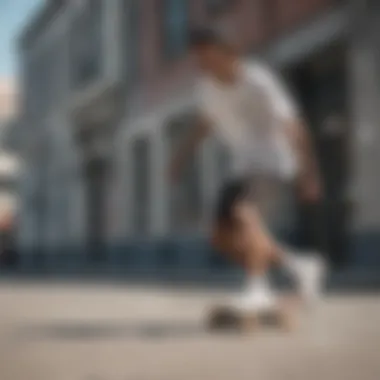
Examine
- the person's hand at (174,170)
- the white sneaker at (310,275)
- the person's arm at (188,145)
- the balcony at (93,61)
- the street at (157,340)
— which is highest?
the balcony at (93,61)

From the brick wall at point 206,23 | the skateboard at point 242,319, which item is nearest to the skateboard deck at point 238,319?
the skateboard at point 242,319

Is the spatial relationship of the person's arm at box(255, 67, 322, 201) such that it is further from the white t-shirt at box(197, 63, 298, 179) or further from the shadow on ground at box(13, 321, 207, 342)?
the shadow on ground at box(13, 321, 207, 342)

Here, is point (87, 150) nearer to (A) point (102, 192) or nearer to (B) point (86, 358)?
(A) point (102, 192)

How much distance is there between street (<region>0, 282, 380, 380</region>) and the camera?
→ 2.81 ft

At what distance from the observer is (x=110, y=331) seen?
108 cm

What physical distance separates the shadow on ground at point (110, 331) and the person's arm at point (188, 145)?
201 mm

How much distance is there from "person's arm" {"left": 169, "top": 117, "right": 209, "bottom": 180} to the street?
0.54 feet

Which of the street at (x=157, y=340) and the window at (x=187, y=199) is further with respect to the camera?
the window at (x=187, y=199)

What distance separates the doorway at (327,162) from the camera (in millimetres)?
1077

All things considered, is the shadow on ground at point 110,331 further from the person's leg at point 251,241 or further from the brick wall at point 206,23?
the brick wall at point 206,23

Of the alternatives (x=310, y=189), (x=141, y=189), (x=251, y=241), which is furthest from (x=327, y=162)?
(x=141, y=189)

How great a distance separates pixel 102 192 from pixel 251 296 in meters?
0.25

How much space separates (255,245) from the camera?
1048 millimetres

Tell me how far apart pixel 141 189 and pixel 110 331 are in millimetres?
194
